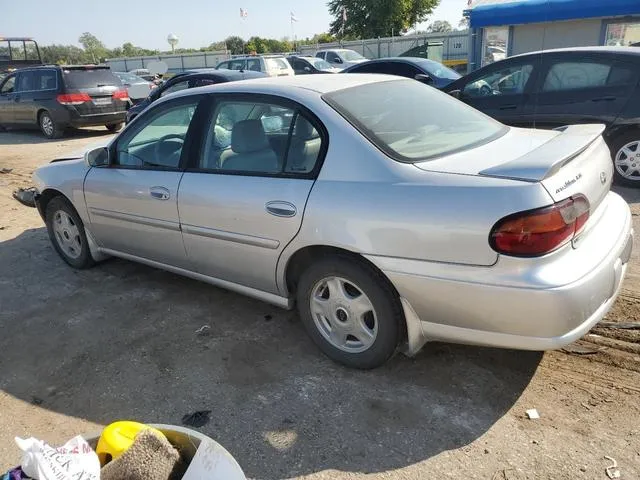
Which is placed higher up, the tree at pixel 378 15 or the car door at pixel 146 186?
the tree at pixel 378 15

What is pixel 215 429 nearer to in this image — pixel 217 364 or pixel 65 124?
pixel 217 364

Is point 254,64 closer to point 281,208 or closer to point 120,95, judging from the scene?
point 120,95

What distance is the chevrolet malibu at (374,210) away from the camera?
245 centimetres

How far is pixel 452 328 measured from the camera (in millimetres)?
2689

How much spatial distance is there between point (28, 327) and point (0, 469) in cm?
156

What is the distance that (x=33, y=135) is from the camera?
1480cm

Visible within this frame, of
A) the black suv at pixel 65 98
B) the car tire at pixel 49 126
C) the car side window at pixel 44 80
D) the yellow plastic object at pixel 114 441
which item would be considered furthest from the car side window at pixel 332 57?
the yellow plastic object at pixel 114 441

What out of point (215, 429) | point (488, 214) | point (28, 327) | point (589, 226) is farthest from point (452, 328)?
point (28, 327)

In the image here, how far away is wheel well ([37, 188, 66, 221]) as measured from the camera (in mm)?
4801

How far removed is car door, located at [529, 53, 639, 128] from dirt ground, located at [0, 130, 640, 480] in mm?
2913

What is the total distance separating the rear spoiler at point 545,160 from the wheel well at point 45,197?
148 inches

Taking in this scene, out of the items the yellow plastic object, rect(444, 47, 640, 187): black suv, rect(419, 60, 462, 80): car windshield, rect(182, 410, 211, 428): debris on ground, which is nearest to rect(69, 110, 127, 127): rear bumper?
rect(419, 60, 462, 80): car windshield

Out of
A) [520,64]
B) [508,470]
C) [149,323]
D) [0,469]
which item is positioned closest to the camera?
[508,470]

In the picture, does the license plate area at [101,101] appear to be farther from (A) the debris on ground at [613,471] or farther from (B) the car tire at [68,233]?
(A) the debris on ground at [613,471]
